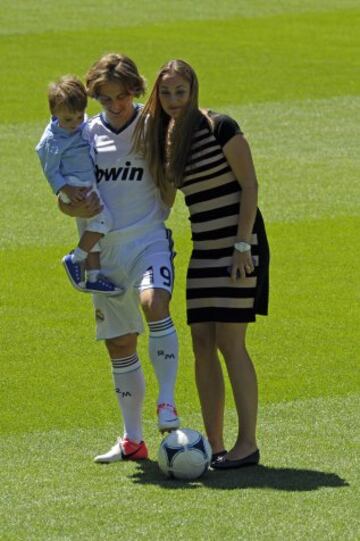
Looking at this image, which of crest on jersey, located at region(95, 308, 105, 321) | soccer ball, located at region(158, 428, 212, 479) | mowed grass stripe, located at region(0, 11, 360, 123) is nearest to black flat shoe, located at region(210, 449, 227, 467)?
soccer ball, located at region(158, 428, 212, 479)

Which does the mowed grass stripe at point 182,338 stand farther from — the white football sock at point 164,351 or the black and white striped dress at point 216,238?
the black and white striped dress at point 216,238

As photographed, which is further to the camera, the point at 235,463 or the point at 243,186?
the point at 235,463

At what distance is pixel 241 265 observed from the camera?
7.96m

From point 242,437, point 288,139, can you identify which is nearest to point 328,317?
point 242,437

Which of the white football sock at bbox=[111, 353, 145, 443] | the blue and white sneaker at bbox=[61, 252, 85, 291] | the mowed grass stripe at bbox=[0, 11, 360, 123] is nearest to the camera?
the blue and white sneaker at bbox=[61, 252, 85, 291]

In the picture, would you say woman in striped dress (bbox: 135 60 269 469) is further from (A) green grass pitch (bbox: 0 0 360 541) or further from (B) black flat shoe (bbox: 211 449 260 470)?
(A) green grass pitch (bbox: 0 0 360 541)

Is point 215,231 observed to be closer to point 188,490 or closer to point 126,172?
point 126,172

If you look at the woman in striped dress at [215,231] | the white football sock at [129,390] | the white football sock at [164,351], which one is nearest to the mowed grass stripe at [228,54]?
the white football sock at [129,390]

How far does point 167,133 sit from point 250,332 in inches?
143

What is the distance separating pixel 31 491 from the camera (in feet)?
25.6

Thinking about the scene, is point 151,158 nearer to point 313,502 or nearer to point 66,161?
point 66,161

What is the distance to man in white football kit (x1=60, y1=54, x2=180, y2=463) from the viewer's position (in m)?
8.07

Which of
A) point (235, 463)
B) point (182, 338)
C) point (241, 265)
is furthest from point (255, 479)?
point (182, 338)

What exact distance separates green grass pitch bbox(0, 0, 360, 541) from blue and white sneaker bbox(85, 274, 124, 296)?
37.6 inches
